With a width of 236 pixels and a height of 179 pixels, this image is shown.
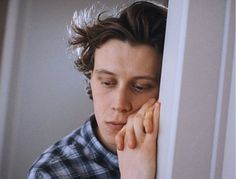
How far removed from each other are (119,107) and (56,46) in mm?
887

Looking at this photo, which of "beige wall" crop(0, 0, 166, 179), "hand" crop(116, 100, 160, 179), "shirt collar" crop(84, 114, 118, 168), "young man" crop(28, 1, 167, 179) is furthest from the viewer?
"beige wall" crop(0, 0, 166, 179)

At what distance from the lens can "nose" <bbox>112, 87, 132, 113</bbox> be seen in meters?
0.66

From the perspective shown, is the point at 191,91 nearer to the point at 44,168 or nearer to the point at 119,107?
the point at 119,107

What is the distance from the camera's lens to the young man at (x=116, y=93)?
0.66 m

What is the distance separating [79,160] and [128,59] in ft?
1.02

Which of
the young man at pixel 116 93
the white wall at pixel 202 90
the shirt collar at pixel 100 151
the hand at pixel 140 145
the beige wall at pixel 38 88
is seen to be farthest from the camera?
the beige wall at pixel 38 88

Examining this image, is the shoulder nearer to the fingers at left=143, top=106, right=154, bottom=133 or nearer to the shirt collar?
the shirt collar

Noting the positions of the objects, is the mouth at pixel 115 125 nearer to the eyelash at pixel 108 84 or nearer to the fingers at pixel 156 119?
the eyelash at pixel 108 84

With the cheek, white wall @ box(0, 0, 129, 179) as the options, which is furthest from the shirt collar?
white wall @ box(0, 0, 129, 179)

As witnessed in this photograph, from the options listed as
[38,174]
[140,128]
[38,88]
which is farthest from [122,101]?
[38,88]

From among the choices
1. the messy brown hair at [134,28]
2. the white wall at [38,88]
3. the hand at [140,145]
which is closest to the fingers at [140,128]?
the hand at [140,145]

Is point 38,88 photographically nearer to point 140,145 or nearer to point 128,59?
point 128,59

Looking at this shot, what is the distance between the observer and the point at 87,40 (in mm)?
889

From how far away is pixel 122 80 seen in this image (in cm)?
66
